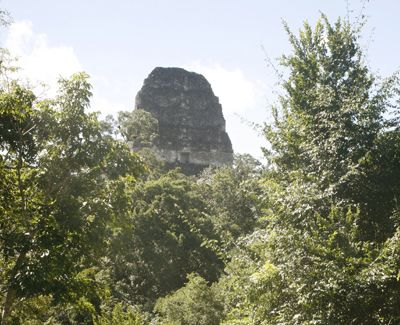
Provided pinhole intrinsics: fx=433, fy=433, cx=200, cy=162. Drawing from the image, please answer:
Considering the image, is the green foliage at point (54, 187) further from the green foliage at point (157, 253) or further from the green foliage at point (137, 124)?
the green foliage at point (137, 124)

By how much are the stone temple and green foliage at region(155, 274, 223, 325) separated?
163 ft

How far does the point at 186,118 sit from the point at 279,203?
6340 cm

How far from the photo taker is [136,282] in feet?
81.1

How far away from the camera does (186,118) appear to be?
71.4 m

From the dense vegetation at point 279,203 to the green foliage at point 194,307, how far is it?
4.09 m

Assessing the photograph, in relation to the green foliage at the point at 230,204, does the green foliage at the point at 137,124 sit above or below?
above

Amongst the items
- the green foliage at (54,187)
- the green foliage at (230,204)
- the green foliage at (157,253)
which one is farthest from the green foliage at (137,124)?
the green foliage at (54,187)

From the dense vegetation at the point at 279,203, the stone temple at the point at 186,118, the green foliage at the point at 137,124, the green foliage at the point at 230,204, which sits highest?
the stone temple at the point at 186,118

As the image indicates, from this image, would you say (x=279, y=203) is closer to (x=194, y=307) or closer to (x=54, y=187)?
(x=54, y=187)

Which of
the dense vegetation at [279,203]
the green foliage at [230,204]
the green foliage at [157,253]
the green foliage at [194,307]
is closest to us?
the dense vegetation at [279,203]

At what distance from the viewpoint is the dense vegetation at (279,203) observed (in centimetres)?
684

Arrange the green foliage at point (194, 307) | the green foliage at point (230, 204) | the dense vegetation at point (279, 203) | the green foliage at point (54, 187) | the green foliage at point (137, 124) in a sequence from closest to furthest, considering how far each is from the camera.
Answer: the dense vegetation at point (279, 203), the green foliage at point (54, 187), the green foliage at point (194, 307), the green foliage at point (230, 204), the green foliage at point (137, 124)

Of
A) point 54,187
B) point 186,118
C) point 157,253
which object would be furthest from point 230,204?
point 186,118

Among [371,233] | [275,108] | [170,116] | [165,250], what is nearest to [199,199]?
[165,250]
